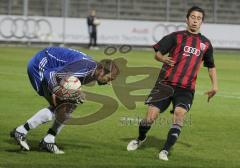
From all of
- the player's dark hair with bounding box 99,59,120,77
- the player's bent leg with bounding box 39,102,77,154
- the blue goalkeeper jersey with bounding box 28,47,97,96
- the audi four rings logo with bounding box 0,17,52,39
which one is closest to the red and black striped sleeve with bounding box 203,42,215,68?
the player's dark hair with bounding box 99,59,120,77

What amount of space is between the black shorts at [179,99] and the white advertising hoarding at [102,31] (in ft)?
93.6

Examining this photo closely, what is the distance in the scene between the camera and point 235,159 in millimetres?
9109

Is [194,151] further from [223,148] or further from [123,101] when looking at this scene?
[123,101]

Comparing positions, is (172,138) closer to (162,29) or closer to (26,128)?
(26,128)

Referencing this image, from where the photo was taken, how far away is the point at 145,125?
954 centimetres

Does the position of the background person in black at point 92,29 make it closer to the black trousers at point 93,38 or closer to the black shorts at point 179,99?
the black trousers at point 93,38

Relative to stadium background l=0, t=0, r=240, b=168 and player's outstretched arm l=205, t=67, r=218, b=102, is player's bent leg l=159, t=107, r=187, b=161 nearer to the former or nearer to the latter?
stadium background l=0, t=0, r=240, b=168

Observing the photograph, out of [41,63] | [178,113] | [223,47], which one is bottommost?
[223,47]

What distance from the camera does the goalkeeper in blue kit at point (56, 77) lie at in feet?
29.0

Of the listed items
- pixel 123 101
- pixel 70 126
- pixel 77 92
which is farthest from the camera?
pixel 123 101

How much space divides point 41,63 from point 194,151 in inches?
101

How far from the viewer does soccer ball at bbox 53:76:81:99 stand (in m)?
8.73

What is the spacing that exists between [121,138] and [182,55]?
212 cm

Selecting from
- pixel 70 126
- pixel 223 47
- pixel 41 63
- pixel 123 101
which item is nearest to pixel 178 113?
pixel 41 63
